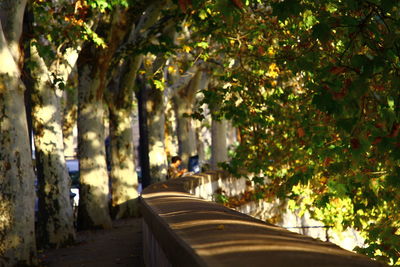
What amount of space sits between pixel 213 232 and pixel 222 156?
29343 millimetres

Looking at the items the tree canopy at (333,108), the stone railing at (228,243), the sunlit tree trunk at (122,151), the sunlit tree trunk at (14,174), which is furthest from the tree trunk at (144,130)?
the stone railing at (228,243)

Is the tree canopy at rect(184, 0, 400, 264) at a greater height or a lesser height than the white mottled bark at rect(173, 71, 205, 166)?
lesser

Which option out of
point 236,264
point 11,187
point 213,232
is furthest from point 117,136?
point 236,264

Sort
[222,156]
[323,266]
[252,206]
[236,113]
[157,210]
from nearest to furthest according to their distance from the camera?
[323,266]
[157,210]
[236,113]
[252,206]
[222,156]

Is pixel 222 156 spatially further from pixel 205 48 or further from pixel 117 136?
pixel 205 48

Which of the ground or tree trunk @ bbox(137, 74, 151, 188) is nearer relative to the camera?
the ground

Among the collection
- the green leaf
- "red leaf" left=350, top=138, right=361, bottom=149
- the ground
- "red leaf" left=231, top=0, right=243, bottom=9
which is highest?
"red leaf" left=231, top=0, right=243, bottom=9

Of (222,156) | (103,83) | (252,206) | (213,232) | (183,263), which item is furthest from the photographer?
(222,156)

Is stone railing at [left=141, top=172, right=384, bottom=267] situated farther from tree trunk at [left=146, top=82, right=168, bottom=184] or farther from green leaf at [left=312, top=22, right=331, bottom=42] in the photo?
tree trunk at [left=146, top=82, right=168, bottom=184]

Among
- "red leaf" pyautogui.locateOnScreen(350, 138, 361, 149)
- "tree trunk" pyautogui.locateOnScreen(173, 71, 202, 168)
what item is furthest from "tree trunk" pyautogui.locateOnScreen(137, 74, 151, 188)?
"red leaf" pyautogui.locateOnScreen(350, 138, 361, 149)

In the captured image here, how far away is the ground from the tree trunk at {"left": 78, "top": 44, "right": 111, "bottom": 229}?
20.5 inches

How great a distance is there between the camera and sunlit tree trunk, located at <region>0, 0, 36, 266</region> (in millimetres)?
13039

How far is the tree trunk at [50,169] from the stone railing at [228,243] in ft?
26.5

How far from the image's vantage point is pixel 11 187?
43.1 feet
